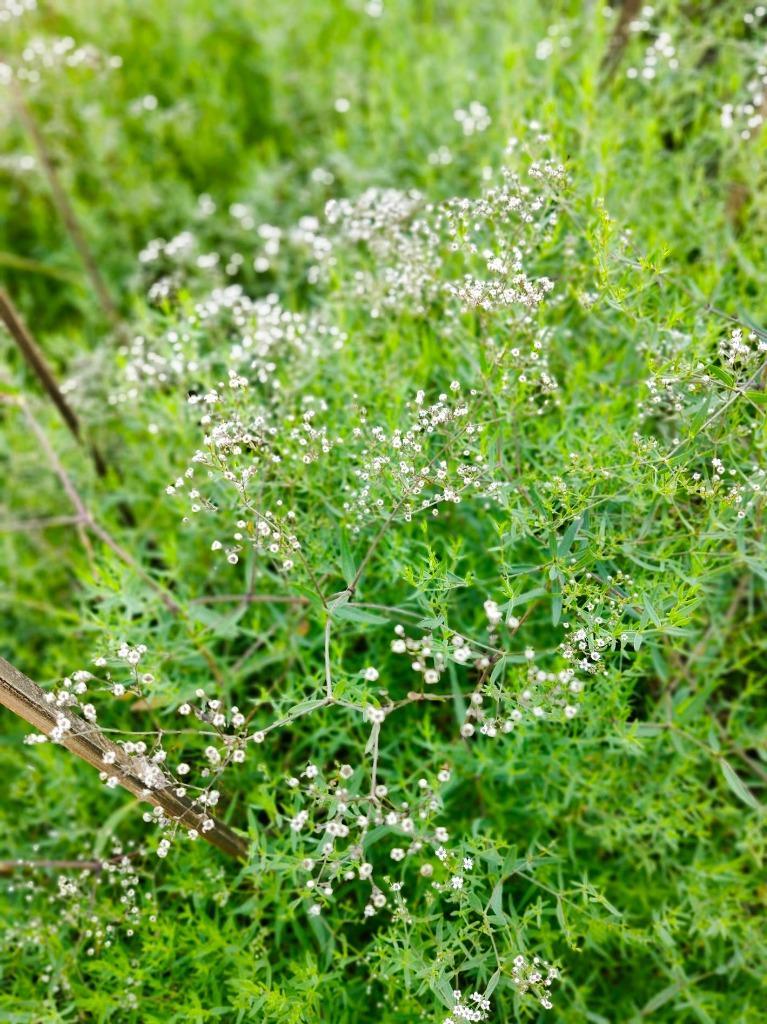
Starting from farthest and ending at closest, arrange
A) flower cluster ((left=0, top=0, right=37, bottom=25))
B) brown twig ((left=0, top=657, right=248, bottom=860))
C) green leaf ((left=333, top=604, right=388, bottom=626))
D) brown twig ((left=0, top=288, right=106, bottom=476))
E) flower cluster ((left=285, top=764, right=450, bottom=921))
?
1. flower cluster ((left=0, top=0, right=37, bottom=25))
2. brown twig ((left=0, top=288, right=106, bottom=476))
3. green leaf ((left=333, top=604, right=388, bottom=626))
4. brown twig ((left=0, top=657, right=248, bottom=860))
5. flower cluster ((left=285, top=764, right=450, bottom=921))

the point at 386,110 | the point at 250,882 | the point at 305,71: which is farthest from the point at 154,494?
the point at 305,71

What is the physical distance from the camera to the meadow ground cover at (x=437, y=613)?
6.52 feet

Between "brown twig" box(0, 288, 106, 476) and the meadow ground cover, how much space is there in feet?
0.04

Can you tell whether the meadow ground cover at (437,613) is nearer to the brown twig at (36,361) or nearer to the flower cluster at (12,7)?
the brown twig at (36,361)

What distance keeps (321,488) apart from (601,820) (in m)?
1.25

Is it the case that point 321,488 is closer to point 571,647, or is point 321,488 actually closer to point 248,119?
point 571,647

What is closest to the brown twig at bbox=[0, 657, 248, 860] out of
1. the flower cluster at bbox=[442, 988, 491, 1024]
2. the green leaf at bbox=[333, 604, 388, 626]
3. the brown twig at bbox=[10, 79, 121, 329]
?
the green leaf at bbox=[333, 604, 388, 626]

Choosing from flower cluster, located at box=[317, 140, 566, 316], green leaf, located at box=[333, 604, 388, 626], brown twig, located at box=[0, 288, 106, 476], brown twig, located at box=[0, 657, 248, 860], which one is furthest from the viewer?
brown twig, located at box=[0, 288, 106, 476]

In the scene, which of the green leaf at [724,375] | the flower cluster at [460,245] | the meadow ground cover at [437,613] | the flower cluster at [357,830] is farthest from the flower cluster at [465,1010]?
the flower cluster at [460,245]

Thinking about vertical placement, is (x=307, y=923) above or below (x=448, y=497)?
below

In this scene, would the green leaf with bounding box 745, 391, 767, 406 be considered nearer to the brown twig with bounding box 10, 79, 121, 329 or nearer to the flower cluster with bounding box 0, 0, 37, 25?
the brown twig with bounding box 10, 79, 121, 329

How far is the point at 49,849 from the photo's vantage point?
2.61 metres

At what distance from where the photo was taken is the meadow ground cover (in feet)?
6.52

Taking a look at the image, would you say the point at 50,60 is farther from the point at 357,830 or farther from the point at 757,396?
the point at 357,830
